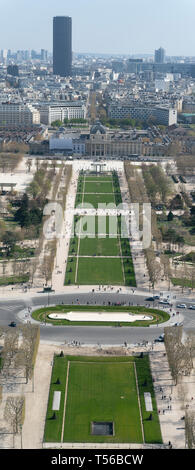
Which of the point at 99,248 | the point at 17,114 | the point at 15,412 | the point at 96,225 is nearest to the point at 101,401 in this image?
the point at 15,412

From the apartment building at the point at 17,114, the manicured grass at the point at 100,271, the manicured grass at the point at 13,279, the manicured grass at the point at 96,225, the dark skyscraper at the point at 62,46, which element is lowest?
the manicured grass at the point at 13,279

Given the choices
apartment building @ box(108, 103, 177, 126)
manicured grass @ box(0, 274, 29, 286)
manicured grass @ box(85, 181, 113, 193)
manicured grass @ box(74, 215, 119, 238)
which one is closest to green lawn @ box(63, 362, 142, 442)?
manicured grass @ box(0, 274, 29, 286)

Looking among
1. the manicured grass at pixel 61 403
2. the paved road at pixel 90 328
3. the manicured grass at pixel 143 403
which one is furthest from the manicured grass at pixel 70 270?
the manicured grass at pixel 143 403

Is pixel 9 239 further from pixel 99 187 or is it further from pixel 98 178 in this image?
pixel 98 178

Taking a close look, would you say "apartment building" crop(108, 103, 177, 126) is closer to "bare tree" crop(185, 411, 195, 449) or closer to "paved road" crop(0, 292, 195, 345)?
"paved road" crop(0, 292, 195, 345)

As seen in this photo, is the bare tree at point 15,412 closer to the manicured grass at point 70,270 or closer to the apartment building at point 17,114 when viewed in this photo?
the manicured grass at point 70,270

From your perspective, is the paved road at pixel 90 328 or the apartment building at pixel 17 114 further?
the apartment building at pixel 17 114

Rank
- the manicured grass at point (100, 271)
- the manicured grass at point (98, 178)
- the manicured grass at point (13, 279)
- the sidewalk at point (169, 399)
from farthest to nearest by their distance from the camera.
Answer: the manicured grass at point (98, 178) → the manicured grass at point (100, 271) → the manicured grass at point (13, 279) → the sidewalk at point (169, 399)

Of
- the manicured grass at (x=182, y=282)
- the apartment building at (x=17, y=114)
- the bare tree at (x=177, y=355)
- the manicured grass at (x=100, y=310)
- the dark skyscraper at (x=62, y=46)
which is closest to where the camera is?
the bare tree at (x=177, y=355)
